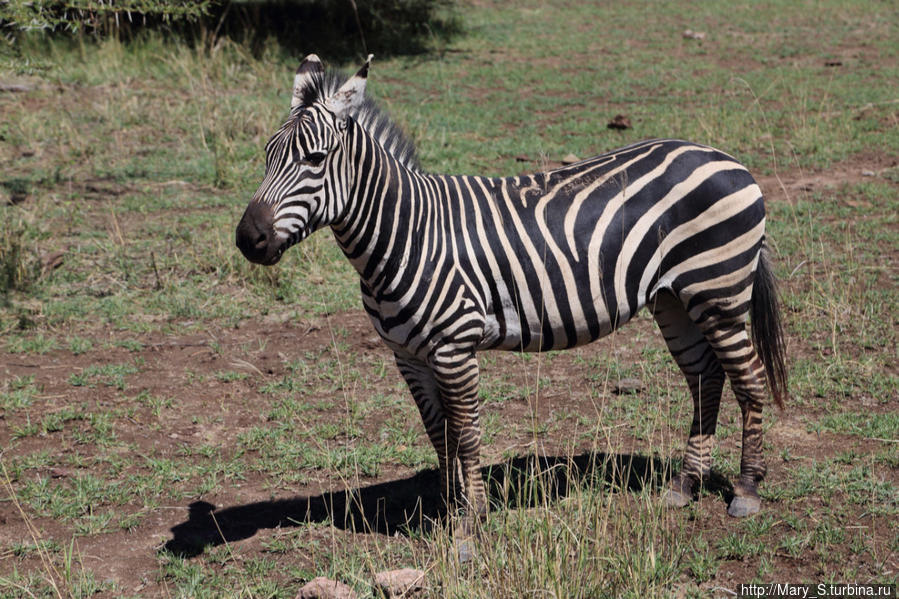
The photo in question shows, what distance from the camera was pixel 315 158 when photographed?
3.88 metres

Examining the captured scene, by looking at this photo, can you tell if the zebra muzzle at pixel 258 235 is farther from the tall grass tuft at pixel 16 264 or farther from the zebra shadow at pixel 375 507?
the tall grass tuft at pixel 16 264

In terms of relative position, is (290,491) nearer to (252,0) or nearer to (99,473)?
(99,473)

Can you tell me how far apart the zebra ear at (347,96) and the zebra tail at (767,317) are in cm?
225

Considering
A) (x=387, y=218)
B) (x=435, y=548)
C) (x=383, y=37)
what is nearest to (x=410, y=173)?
(x=387, y=218)

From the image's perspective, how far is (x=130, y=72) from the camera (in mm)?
12727

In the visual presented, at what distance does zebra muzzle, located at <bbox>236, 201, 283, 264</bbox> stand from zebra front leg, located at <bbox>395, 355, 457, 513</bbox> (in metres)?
0.96

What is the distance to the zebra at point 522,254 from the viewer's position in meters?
4.09

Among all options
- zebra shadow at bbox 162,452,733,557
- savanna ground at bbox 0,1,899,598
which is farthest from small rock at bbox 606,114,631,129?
zebra shadow at bbox 162,452,733,557

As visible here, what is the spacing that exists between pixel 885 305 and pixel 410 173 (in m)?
4.16

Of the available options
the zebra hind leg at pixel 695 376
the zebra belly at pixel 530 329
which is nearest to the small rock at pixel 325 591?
the zebra belly at pixel 530 329

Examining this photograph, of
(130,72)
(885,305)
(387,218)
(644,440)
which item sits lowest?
(644,440)

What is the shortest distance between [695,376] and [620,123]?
6.74 meters

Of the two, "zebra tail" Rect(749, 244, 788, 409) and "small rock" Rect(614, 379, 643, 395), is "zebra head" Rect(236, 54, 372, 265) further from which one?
"small rock" Rect(614, 379, 643, 395)

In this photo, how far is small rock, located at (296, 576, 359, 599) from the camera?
11.7 ft
